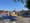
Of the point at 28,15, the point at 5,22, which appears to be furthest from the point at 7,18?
the point at 28,15

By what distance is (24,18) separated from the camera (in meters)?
0.82

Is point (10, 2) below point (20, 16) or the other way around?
the other way around

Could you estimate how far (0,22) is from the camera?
0.82 m

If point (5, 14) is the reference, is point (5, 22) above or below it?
below

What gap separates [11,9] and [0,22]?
280mm

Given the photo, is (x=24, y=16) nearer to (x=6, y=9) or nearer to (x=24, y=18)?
(x=24, y=18)

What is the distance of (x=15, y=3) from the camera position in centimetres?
85

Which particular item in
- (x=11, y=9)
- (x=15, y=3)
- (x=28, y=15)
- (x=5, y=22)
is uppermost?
(x=15, y=3)

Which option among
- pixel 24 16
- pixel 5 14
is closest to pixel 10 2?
pixel 5 14

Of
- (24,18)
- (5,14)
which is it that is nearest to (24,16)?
(24,18)

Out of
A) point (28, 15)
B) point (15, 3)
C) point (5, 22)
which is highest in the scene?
point (15, 3)

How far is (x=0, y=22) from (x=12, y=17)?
21 centimetres

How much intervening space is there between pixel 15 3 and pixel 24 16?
0.27 metres

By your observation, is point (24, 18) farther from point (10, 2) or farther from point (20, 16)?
point (10, 2)
